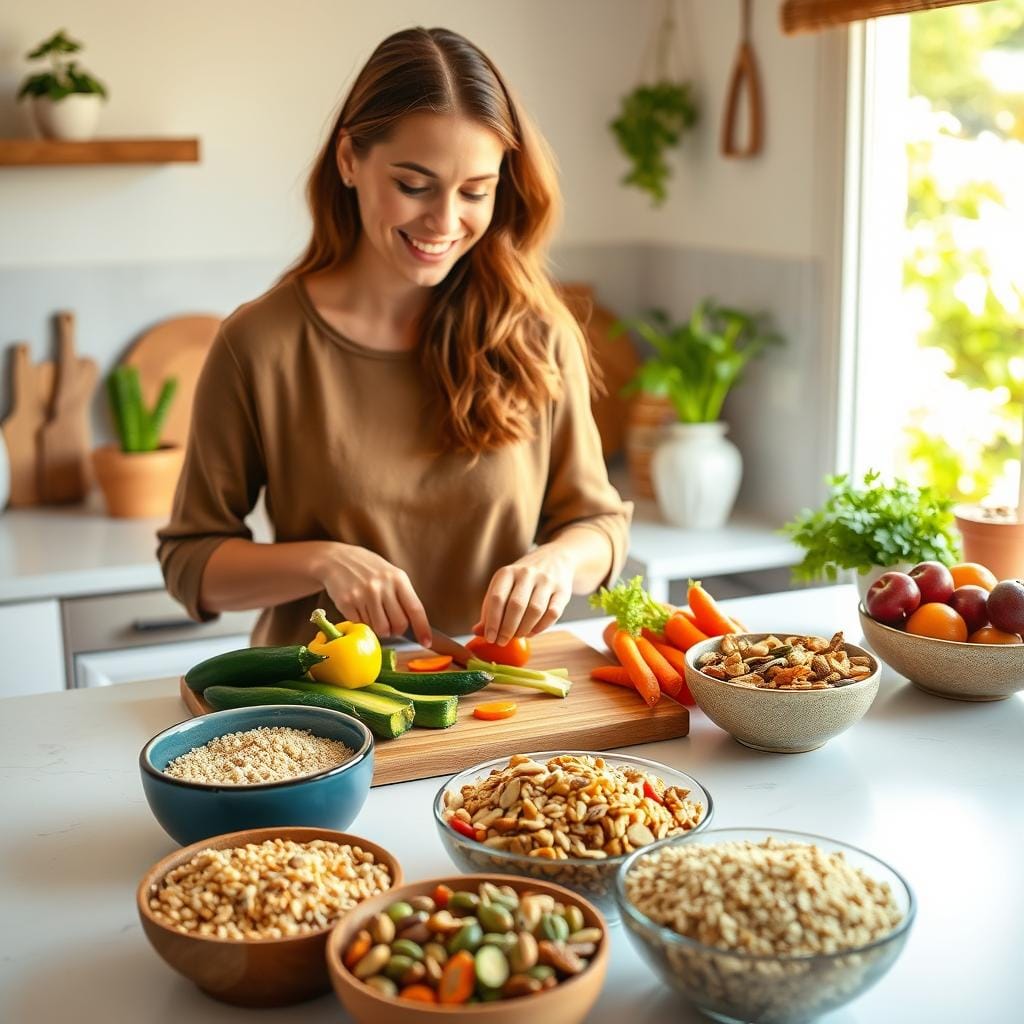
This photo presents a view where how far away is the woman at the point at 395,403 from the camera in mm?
1803

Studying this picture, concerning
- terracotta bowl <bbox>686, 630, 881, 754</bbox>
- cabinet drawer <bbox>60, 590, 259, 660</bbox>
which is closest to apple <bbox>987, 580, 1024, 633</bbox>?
terracotta bowl <bbox>686, 630, 881, 754</bbox>

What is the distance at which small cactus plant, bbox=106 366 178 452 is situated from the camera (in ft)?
10.1

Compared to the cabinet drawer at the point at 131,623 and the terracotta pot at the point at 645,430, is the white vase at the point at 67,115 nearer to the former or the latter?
the cabinet drawer at the point at 131,623

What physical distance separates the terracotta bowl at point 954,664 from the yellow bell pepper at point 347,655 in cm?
63

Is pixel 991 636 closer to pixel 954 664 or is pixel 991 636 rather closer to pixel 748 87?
pixel 954 664

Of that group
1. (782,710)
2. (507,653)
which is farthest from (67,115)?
(782,710)

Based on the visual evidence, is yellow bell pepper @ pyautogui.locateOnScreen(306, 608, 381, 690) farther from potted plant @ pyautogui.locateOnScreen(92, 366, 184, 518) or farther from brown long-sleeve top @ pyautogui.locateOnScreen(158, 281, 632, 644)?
potted plant @ pyautogui.locateOnScreen(92, 366, 184, 518)

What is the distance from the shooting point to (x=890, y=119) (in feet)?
9.07

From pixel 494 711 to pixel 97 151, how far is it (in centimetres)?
205

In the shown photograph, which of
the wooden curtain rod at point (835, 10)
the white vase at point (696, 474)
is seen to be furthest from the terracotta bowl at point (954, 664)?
the white vase at point (696, 474)

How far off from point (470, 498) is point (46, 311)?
1.75m

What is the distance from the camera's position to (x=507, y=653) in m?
1.63

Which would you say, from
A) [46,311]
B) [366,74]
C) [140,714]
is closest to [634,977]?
[140,714]

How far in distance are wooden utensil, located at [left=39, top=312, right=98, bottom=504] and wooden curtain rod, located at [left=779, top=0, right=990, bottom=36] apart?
183 centimetres
